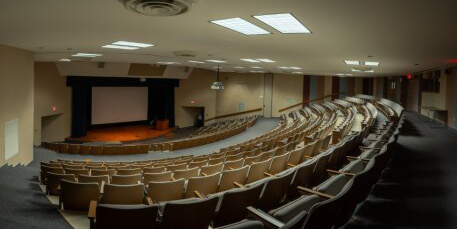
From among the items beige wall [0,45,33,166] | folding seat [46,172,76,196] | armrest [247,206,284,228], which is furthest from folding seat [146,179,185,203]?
beige wall [0,45,33,166]

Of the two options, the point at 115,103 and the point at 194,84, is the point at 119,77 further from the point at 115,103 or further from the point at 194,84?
the point at 194,84

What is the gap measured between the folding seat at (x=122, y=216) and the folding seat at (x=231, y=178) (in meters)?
1.73

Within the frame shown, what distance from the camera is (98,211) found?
9.14 feet

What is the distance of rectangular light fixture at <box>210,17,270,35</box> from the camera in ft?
14.3

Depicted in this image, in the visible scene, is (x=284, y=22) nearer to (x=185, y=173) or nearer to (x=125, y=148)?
(x=185, y=173)

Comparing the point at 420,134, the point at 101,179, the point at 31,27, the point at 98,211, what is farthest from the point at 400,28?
the point at 420,134

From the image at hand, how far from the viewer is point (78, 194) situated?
4121 millimetres

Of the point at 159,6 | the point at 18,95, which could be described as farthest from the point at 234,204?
the point at 18,95

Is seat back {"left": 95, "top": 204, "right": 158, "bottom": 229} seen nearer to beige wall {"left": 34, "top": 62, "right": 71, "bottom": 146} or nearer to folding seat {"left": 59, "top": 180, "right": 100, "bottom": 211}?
folding seat {"left": 59, "top": 180, "right": 100, "bottom": 211}

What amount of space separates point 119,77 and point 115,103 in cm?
280

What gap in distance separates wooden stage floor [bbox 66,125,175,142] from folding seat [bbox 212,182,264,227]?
1586 centimetres

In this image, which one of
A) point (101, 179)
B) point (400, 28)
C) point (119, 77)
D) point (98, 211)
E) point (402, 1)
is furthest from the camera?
point (119, 77)

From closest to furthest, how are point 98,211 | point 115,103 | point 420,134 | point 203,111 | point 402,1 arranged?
point 98,211 → point 402,1 → point 420,134 → point 115,103 → point 203,111

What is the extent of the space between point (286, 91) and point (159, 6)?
70.9ft
